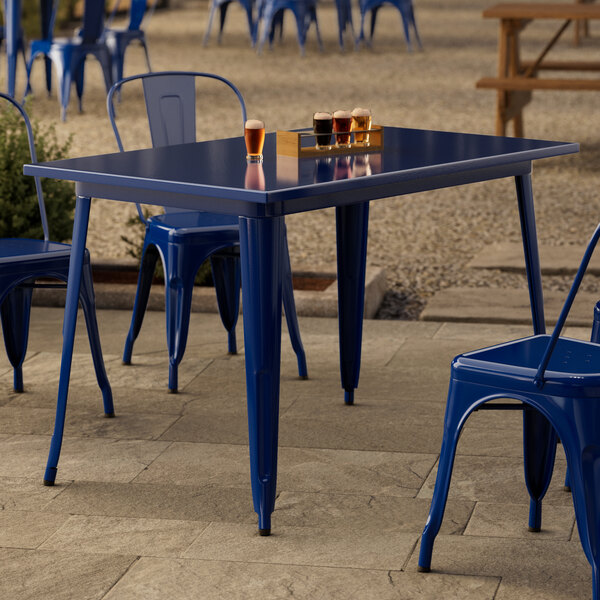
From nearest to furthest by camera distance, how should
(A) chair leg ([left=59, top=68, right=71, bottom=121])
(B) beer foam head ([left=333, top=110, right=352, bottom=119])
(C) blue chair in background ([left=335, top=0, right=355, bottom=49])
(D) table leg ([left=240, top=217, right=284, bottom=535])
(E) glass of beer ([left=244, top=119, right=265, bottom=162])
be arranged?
(D) table leg ([left=240, top=217, right=284, bottom=535]) → (E) glass of beer ([left=244, top=119, right=265, bottom=162]) → (B) beer foam head ([left=333, top=110, right=352, bottom=119]) → (A) chair leg ([left=59, top=68, right=71, bottom=121]) → (C) blue chair in background ([left=335, top=0, right=355, bottom=49])

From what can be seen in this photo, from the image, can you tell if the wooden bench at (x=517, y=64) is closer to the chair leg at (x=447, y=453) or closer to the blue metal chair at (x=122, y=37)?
the blue metal chair at (x=122, y=37)

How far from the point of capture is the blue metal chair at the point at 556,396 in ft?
7.23

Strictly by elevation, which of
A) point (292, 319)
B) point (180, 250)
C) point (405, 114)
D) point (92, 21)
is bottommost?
point (405, 114)

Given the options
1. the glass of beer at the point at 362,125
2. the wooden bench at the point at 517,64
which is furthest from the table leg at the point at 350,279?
the wooden bench at the point at 517,64

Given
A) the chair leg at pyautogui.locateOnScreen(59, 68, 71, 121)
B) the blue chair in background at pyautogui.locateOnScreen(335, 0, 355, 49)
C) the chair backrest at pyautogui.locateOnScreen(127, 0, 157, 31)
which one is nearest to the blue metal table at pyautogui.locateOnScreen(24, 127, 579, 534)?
the chair leg at pyautogui.locateOnScreen(59, 68, 71, 121)

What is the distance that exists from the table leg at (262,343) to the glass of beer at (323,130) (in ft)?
1.26

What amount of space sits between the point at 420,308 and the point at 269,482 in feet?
6.66

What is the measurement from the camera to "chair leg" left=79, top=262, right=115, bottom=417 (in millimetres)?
3221

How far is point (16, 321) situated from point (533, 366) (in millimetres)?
1705

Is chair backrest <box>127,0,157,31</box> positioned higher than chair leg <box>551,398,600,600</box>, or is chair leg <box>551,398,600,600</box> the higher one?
chair backrest <box>127,0,157,31</box>

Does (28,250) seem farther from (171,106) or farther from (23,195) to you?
(23,195)

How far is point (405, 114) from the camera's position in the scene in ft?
29.1

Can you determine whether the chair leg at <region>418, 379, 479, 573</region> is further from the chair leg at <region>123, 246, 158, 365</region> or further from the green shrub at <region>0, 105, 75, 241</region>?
the green shrub at <region>0, 105, 75, 241</region>

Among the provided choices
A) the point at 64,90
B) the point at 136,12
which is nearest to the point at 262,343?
the point at 64,90
